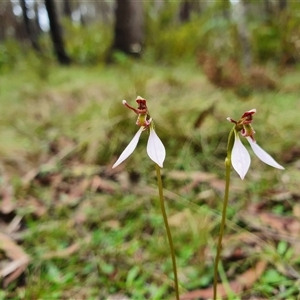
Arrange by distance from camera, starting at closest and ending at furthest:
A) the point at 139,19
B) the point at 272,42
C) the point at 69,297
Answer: the point at 69,297 < the point at 272,42 < the point at 139,19

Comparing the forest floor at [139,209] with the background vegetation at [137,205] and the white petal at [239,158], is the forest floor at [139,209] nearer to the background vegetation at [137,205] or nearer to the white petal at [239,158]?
the background vegetation at [137,205]

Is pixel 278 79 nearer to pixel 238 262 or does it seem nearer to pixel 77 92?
pixel 77 92

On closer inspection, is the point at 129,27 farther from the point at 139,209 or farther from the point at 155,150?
the point at 155,150

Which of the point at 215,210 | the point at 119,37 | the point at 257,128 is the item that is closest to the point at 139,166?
the point at 215,210

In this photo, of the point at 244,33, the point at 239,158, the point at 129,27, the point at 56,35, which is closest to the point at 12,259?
the point at 239,158

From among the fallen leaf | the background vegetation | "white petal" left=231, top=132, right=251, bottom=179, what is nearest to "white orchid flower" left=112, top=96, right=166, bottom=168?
"white petal" left=231, top=132, right=251, bottom=179

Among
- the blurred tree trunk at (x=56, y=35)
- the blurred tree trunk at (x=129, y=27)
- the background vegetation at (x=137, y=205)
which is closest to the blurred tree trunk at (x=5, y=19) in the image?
the blurred tree trunk at (x=56, y=35)
